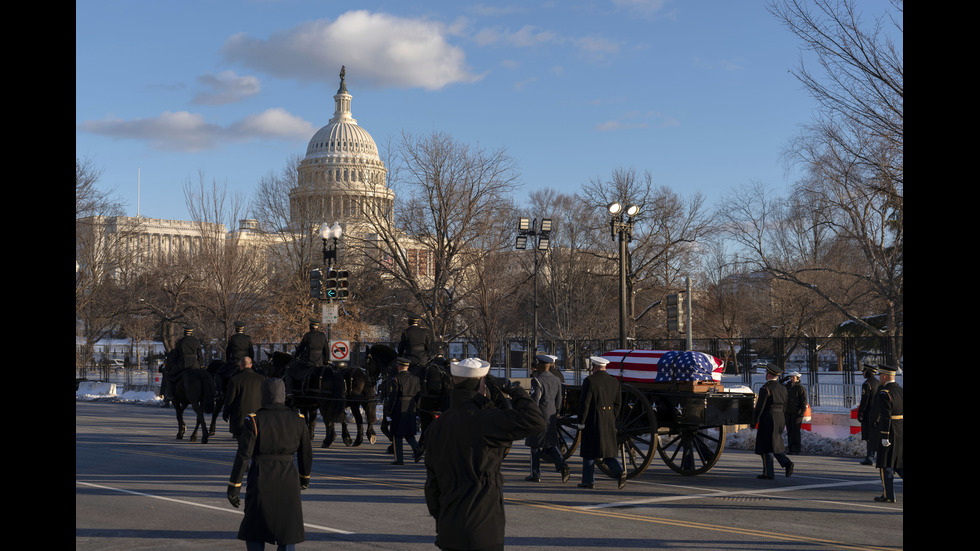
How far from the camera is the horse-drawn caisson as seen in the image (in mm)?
13531

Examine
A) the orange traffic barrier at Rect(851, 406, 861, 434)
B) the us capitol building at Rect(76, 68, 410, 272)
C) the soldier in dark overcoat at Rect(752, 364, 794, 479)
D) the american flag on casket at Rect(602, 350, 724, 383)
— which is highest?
the us capitol building at Rect(76, 68, 410, 272)

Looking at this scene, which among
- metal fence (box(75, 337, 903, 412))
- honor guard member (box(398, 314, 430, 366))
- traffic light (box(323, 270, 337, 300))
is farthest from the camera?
metal fence (box(75, 337, 903, 412))

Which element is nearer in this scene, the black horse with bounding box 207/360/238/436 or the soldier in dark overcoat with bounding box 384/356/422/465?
the soldier in dark overcoat with bounding box 384/356/422/465

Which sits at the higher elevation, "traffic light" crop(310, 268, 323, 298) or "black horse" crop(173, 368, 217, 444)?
"traffic light" crop(310, 268, 323, 298)

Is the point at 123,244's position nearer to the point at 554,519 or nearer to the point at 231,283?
the point at 231,283

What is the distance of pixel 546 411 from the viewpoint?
→ 13.7m

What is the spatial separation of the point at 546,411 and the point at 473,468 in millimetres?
7708

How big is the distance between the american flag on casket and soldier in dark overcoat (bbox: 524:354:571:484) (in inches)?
44.5

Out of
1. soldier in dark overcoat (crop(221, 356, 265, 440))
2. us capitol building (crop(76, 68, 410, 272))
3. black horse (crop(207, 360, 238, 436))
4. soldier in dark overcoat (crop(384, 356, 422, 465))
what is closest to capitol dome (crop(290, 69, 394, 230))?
us capitol building (crop(76, 68, 410, 272))

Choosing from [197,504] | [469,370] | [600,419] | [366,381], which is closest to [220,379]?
[366,381]

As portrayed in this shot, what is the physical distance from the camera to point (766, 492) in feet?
42.6

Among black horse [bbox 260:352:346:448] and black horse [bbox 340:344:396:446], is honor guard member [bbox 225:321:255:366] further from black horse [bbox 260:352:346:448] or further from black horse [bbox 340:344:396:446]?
black horse [bbox 340:344:396:446]

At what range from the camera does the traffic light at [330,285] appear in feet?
83.2

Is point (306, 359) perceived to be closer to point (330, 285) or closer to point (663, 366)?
point (330, 285)
